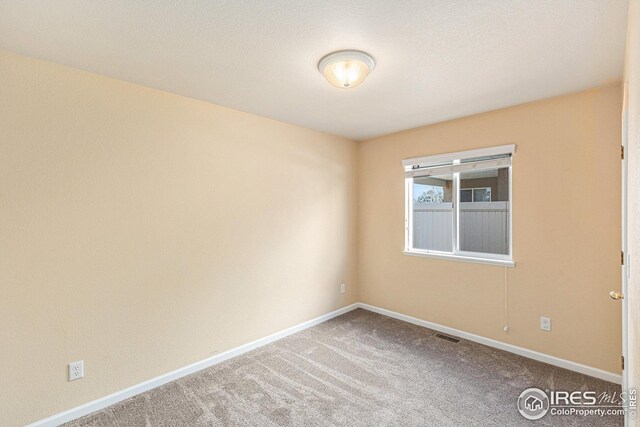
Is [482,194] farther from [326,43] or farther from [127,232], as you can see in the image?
[127,232]

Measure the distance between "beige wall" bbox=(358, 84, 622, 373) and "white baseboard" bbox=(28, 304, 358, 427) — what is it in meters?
1.77

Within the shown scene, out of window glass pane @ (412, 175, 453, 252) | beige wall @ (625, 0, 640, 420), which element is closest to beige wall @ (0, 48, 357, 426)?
window glass pane @ (412, 175, 453, 252)

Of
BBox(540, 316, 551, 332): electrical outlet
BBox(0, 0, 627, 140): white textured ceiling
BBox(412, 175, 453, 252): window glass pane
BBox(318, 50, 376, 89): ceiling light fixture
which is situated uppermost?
BBox(0, 0, 627, 140): white textured ceiling

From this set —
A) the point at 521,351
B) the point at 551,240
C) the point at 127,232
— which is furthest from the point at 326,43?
the point at 521,351

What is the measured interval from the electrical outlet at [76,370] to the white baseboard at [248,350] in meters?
0.21

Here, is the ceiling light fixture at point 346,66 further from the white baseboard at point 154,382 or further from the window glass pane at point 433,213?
the white baseboard at point 154,382

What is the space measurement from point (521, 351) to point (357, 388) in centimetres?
171

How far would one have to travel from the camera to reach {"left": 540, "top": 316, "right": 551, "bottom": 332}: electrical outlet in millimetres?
2762

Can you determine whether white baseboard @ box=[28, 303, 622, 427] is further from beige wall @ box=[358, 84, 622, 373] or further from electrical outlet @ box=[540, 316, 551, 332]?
electrical outlet @ box=[540, 316, 551, 332]

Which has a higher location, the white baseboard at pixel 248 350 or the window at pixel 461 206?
the window at pixel 461 206

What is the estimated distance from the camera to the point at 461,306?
3336 mm

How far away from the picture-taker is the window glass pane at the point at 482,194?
10.8ft

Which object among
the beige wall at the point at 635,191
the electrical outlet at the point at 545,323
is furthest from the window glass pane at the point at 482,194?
the beige wall at the point at 635,191

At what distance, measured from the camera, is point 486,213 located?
3307mm
